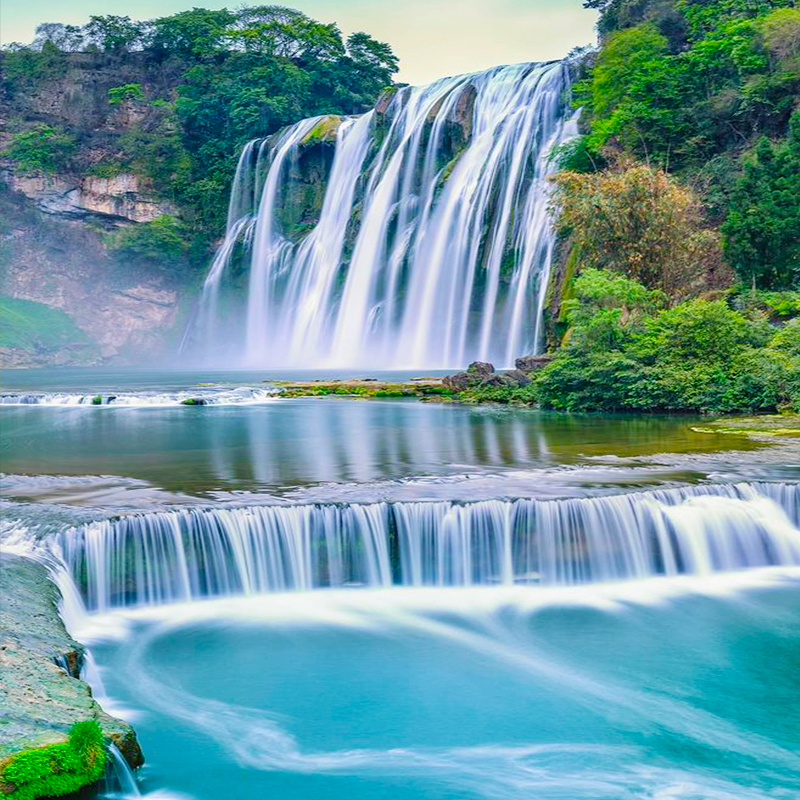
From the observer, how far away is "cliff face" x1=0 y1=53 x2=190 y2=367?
192ft

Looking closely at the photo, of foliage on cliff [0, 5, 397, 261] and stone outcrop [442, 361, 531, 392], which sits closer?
stone outcrop [442, 361, 531, 392]

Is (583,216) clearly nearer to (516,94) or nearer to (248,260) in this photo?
(516,94)

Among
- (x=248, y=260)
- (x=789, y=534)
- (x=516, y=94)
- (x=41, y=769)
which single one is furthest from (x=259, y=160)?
(x=41, y=769)

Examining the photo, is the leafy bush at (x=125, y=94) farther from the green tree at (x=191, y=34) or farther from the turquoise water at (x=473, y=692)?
the turquoise water at (x=473, y=692)

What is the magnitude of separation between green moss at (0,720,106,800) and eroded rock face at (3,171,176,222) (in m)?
56.0

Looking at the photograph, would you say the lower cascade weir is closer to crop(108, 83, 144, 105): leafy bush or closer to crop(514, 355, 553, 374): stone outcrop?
crop(514, 355, 553, 374): stone outcrop

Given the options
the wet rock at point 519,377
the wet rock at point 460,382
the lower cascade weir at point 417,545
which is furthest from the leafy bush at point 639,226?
the lower cascade weir at point 417,545

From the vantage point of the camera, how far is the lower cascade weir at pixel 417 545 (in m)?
9.84

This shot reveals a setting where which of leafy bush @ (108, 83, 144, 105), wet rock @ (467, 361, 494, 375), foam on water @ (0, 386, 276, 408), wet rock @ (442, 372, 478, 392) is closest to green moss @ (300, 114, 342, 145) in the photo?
leafy bush @ (108, 83, 144, 105)

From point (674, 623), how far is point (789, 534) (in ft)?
9.04

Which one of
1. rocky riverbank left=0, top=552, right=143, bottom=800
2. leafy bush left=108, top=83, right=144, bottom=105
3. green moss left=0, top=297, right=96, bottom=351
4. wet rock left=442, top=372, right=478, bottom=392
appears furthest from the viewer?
leafy bush left=108, top=83, right=144, bottom=105

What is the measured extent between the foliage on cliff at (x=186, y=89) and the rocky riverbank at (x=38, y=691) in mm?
52415

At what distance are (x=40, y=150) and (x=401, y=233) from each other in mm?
28077

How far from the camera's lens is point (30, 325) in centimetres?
5644
